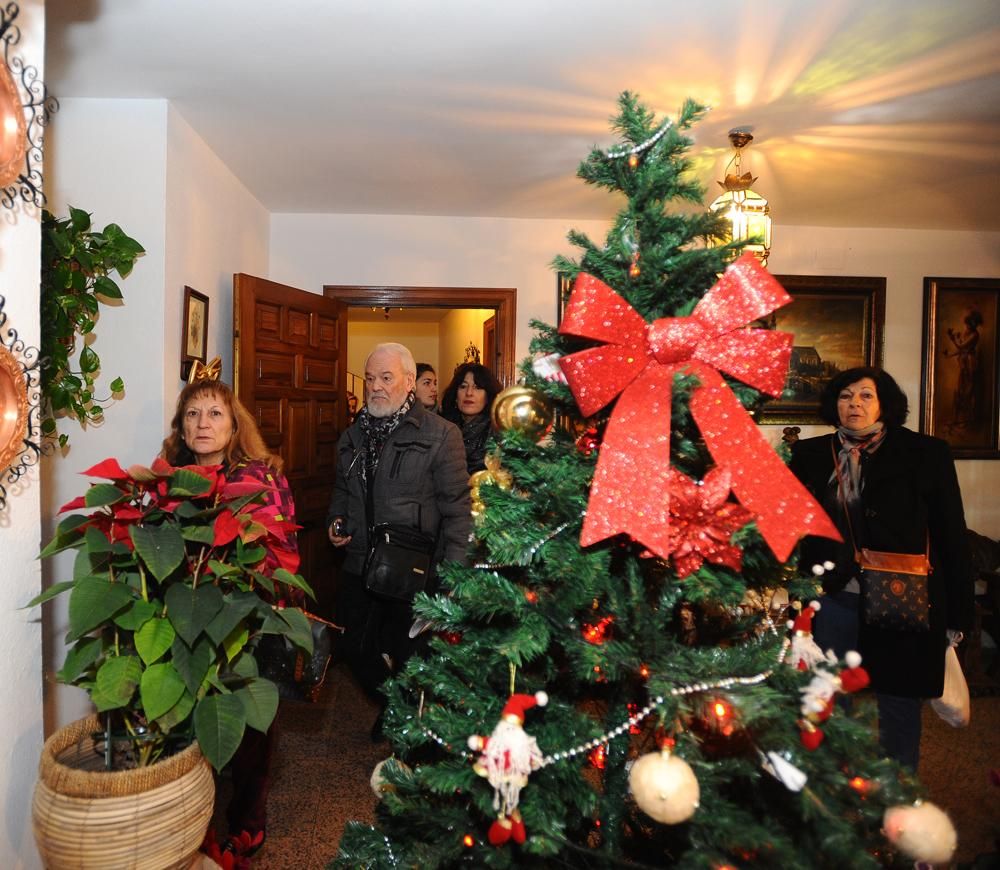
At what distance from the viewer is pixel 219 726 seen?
1274mm

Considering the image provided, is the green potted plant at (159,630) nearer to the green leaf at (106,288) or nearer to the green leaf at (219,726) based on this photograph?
the green leaf at (219,726)

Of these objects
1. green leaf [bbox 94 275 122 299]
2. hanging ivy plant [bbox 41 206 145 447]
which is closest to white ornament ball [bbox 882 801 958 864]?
hanging ivy plant [bbox 41 206 145 447]

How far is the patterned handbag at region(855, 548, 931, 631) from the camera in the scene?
6.86 feet

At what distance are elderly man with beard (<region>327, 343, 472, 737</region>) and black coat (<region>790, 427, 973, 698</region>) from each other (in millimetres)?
1306

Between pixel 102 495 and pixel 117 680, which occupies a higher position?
pixel 102 495

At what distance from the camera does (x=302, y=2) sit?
1913 millimetres

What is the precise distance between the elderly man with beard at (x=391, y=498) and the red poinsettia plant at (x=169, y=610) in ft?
3.83

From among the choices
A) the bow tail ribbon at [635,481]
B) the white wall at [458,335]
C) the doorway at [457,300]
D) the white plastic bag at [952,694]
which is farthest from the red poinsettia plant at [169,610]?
the white wall at [458,335]

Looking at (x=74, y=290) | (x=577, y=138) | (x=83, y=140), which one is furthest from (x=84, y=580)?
(x=577, y=138)

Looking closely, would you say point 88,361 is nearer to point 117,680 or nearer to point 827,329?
point 117,680

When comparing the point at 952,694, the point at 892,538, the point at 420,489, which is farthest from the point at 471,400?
the point at 952,694

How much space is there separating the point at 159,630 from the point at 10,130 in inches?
40.7

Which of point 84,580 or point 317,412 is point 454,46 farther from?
point 317,412

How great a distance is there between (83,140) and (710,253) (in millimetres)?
2612
